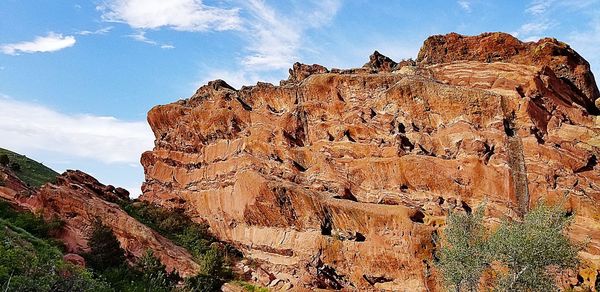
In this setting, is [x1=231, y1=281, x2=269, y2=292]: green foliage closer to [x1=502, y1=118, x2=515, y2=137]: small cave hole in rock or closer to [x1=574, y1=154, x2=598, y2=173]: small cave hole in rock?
[x1=502, y1=118, x2=515, y2=137]: small cave hole in rock

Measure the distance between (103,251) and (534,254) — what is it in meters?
32.5

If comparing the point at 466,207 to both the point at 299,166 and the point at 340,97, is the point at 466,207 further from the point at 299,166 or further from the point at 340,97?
the point at 340,97

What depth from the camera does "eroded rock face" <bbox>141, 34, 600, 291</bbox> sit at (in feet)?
144

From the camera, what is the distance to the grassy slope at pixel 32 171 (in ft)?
235

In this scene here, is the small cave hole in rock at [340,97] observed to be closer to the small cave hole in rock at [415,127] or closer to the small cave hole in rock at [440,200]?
the small cave hole in rock at [415,127]

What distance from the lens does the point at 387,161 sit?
49.1 metres

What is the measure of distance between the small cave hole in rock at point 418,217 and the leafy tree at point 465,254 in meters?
7.41

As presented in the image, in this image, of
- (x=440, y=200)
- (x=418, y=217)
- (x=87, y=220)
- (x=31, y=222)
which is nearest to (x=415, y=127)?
(x=440, y=200)

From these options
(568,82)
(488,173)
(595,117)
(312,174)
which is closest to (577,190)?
(488,173)

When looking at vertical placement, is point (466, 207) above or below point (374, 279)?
above

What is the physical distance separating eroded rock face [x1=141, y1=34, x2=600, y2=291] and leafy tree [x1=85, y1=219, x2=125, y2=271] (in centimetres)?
1366

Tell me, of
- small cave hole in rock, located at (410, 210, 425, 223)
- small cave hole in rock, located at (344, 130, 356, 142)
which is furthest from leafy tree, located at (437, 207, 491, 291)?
small cave hole in rock, located at (344, 130, 356, 142)

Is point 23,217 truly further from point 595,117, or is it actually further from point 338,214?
point 595,117

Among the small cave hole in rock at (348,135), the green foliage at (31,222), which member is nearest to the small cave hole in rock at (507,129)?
the small cave hole in rock at (348,135)
